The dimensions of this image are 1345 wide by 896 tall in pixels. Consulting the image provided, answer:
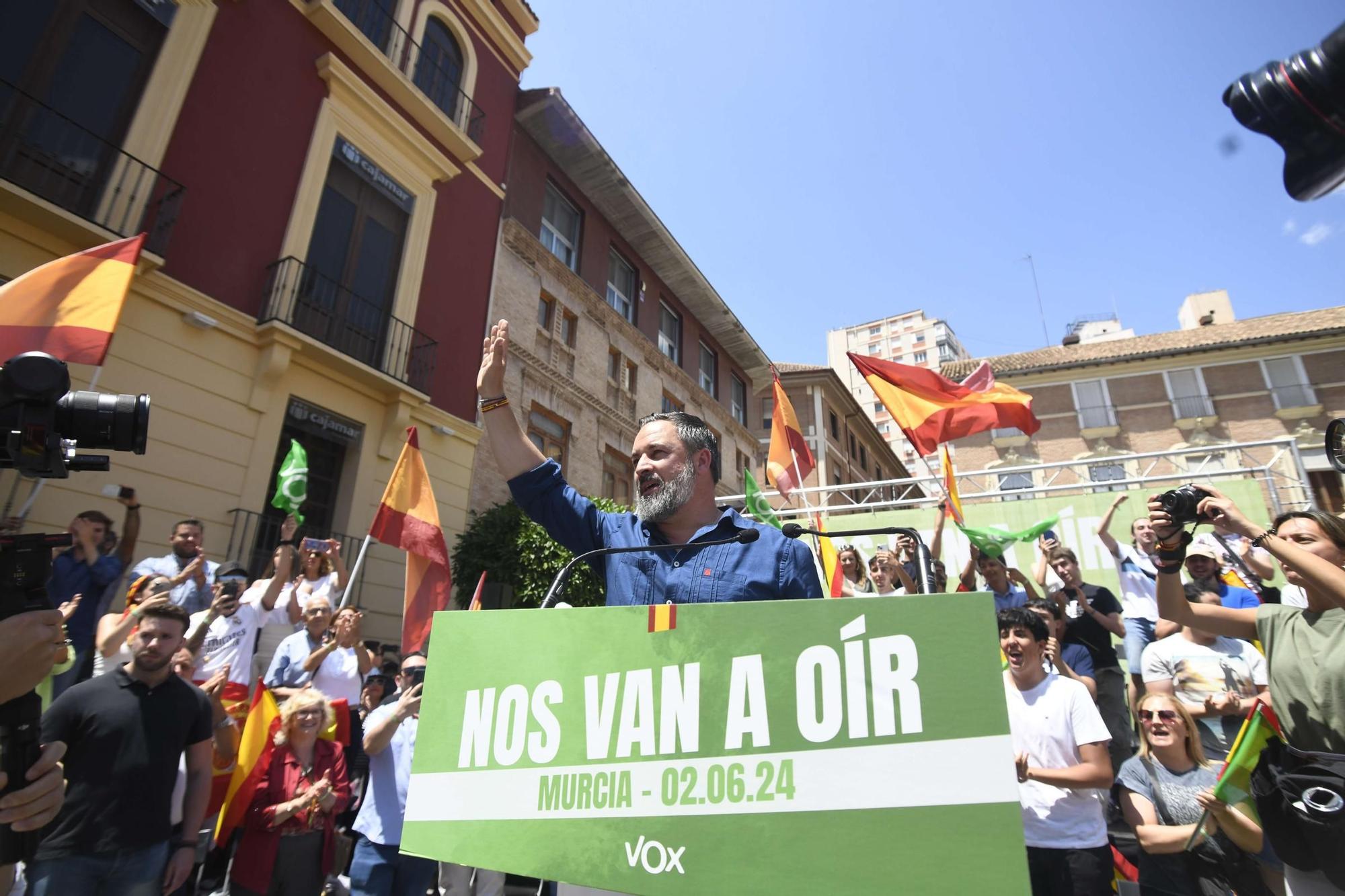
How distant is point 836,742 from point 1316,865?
2314 millimetres

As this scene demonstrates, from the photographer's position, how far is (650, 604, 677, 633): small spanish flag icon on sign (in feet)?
4.14

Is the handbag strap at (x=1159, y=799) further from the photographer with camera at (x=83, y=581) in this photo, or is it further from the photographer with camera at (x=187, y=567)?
the photographer with camera at (x=187, y=567)

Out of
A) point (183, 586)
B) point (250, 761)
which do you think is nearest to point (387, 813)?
point (250, 761)

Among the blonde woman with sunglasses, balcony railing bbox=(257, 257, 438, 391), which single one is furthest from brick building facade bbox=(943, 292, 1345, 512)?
the blonde woman with sunglasses

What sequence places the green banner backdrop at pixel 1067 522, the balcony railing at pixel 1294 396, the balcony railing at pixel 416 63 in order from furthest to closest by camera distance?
the balcony railing at pixel 1294 396 < the balcony railing at pixel 416 63 < the green banner backdrop at pixel 1067 522

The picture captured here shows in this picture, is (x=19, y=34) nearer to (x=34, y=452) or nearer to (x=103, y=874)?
(x=103, y=874)

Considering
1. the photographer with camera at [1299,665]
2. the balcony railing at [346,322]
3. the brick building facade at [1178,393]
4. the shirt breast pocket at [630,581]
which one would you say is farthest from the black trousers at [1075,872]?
Result: the brick building facade at [1178,393]

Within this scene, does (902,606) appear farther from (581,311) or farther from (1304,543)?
(581,311)

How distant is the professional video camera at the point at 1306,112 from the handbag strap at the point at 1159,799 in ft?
10.0

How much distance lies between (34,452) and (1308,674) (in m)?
3.83

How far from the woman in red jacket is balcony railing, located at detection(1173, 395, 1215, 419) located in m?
32.6

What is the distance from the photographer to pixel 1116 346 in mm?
31188

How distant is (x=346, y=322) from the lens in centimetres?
1121

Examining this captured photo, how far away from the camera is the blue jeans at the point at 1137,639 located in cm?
573
